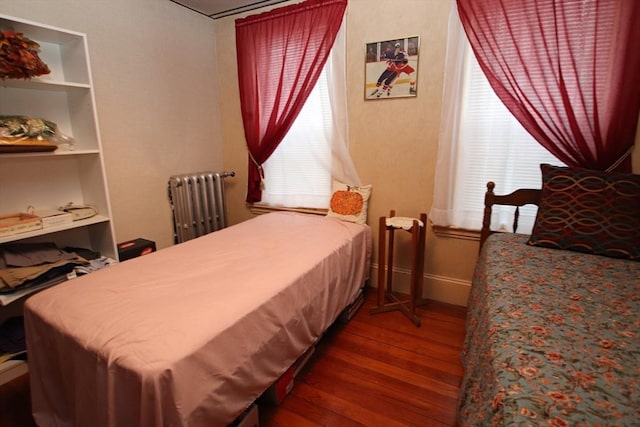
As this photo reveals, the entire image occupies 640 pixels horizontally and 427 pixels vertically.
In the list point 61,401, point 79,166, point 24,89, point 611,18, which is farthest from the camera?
point 79,166

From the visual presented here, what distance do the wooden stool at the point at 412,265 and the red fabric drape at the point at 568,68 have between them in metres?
0.93

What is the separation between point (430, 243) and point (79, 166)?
8.53 feet

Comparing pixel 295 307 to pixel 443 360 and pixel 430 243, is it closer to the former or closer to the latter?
pixel 443 360

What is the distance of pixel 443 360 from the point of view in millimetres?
1870

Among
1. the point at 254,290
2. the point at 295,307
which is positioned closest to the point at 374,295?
the point at 295,307

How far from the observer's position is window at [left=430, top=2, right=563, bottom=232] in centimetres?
207

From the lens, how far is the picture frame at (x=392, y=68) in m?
2.26

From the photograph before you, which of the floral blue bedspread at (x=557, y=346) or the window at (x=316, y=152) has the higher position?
the window at (x=316, y=152)

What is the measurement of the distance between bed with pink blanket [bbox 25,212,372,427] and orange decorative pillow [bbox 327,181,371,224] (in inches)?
27.1

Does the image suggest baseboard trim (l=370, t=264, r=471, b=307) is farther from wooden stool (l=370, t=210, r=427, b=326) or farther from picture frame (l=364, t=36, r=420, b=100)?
picture frame (l=364, t=36, r=420, b=100)

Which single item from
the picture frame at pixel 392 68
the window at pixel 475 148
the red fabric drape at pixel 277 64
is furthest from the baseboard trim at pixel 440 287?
the red fabric drape at pixel 277 64

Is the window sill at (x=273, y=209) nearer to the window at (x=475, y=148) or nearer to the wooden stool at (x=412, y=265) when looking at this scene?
the wooden stool at (x=412, y=265)

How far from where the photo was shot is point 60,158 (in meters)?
2.05

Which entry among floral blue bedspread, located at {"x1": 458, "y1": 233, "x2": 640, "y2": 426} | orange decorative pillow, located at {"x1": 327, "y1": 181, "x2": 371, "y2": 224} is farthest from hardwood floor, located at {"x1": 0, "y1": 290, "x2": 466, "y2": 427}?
orange decorative pillow, located at {"x1": 327, "y1": 181, "x2": 371, "y2": 224}
